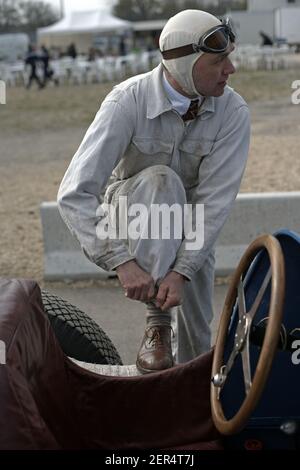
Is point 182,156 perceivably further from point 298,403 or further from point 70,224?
point 298,403

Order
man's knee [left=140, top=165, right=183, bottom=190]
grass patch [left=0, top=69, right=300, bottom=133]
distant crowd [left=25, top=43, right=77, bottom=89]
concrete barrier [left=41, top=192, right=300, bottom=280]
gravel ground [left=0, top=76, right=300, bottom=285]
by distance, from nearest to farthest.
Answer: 1. man's knee [left=140, top=165, right=183, bottom=190]
2. concrete barrier [left=41, top=192, right=300, bottom=280]
3. gravel ground [left=0, top=76, right=300, bottom=285]
4. grass patch [left=0, top=69, right=300, bottom=133]
5. distant crowd [left=25, top=43, right=77, bottom=89]

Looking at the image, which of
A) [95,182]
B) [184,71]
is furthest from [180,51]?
[95,182]

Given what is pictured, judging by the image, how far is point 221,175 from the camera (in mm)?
3613

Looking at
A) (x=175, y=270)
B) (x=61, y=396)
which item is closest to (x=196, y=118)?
(x=175, y=270)

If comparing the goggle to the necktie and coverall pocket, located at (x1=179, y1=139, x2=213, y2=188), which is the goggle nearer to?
the necktie

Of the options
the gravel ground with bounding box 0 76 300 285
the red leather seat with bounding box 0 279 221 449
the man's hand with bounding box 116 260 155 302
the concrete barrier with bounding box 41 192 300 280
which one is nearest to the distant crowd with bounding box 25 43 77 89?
the gravel ground with bounding box 0 76 300 285

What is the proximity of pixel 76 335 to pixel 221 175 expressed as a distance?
2.94 ft

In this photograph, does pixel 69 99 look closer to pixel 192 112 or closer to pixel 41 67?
pixel 41 67

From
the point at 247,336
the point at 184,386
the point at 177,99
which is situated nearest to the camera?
the point at 247,336

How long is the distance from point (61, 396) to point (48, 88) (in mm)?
28397

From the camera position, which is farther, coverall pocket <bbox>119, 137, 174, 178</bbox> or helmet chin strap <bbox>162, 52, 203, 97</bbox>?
coverall pocket <bbox>119, 137, 174, 178</bbox>

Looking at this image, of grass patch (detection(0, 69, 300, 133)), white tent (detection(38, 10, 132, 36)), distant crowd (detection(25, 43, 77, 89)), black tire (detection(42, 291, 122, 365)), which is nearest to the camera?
black tire (detection(42, 291, 122, 365))

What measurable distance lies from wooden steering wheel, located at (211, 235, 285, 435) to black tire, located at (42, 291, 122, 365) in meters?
1.10

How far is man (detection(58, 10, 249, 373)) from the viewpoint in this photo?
3373 millimetres
